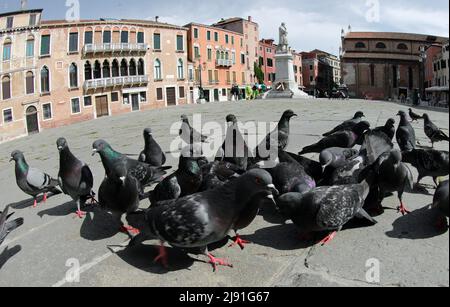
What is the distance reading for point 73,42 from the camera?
4028 centimetres

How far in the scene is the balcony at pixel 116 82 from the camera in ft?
135

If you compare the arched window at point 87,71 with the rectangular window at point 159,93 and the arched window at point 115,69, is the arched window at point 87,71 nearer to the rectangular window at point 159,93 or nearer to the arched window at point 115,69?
the arched window at point 115,69

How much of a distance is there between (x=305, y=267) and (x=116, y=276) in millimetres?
1559

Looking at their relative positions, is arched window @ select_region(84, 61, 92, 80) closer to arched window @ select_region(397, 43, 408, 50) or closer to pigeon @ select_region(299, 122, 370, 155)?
pigeon @ select_region(299, 122, 370, 155)

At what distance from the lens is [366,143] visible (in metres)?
4.90

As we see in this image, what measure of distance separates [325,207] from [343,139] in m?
2.92

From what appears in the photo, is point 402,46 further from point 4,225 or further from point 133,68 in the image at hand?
point 4,225

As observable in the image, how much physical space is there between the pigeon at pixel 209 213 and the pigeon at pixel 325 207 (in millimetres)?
487

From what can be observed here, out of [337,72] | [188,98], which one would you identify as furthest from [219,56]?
[337,72]

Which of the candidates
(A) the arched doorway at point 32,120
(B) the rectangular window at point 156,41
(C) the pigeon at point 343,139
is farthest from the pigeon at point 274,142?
(B) the rectangular window at point 156,41

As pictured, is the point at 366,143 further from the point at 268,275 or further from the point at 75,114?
the point at 75,114

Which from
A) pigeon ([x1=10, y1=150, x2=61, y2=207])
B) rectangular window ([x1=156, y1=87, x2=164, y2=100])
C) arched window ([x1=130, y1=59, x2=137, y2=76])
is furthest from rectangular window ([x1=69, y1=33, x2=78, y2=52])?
pigeon ([x1=10, y1=150, x2=61, y2=207])

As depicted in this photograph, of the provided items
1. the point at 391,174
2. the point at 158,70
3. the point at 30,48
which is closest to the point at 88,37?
the point at 30,48
